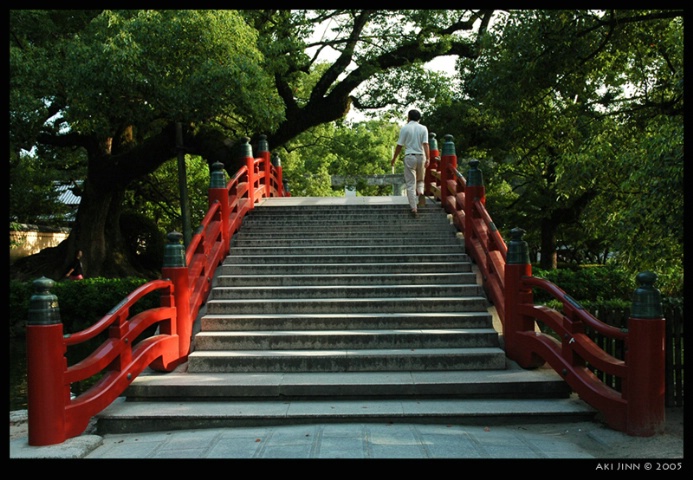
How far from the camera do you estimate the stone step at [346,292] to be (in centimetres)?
773

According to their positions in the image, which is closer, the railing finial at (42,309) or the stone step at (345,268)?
the railing finial at (42,309)

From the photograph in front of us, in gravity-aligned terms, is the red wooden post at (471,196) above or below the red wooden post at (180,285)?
above

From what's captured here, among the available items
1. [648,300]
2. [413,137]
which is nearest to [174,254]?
[648,300]

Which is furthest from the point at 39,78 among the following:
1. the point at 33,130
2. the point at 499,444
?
the point at 499,444

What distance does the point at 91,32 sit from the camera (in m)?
12.0

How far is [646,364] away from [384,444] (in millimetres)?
2261

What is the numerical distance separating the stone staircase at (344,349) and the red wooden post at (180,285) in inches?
6.9

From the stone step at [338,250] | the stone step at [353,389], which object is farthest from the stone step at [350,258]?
the stone step at [353,389]

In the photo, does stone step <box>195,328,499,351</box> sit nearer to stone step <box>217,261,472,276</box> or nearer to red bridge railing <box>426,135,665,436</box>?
red bridge railing <box>426,135,665,436</box>

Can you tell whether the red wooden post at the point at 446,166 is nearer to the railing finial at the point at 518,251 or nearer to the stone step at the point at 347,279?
the stone step at the point at 347,279

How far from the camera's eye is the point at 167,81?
462 inches

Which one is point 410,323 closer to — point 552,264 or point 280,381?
point 280,381

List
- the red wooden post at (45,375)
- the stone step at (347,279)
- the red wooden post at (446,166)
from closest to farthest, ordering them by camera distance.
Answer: the red wooden post at (45,375)
the stone step at (347,279)
the red wooden post at (446,166)

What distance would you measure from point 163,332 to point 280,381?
163cm
